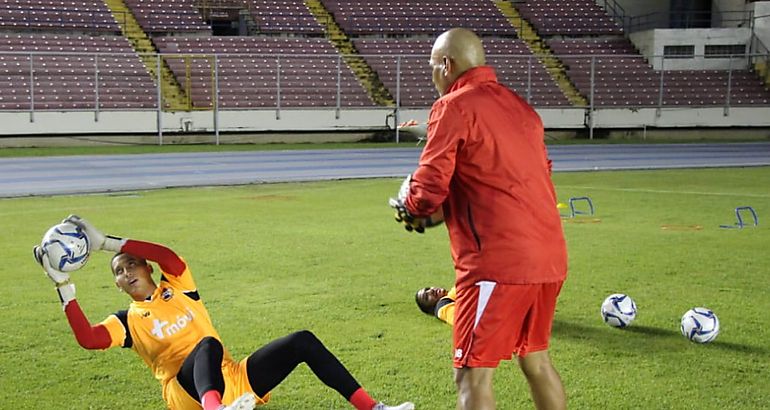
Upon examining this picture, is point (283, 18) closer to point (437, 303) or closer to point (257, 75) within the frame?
point (257, 75)

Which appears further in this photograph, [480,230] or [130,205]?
[130,205]

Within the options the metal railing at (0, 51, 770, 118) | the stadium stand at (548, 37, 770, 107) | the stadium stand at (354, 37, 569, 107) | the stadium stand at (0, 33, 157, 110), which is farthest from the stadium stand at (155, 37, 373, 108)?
the stadium stand at (548, 37, 770, 107)

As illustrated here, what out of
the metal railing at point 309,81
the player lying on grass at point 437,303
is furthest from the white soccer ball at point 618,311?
the metal railing at point 309,81

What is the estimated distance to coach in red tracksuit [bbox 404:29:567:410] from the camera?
398 cm

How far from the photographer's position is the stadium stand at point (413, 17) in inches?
1502

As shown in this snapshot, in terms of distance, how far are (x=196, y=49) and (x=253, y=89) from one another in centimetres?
318

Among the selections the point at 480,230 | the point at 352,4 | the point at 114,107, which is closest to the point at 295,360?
the point at 480,230

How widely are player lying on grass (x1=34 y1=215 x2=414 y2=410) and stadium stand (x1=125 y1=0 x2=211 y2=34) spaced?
1221 inches

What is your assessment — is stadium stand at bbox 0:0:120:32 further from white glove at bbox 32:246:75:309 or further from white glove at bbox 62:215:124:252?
white glove at bbox 32:246:75:309

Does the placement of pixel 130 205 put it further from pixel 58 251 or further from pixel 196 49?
pixel 196 49

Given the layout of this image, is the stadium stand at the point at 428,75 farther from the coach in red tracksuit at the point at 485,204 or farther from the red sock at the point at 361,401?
the coach in red tracksuit at the point at 485,204

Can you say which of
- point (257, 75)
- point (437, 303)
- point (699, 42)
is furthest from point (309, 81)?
point (437, 303)

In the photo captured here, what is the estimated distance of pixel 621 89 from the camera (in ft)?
115

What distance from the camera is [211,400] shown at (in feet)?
15.4
